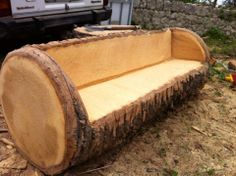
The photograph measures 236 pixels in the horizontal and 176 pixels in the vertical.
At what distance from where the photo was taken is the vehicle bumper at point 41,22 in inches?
144

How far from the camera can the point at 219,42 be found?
727 centimetres

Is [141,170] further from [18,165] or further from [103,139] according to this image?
[18,165]

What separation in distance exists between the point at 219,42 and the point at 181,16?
1.16 meters

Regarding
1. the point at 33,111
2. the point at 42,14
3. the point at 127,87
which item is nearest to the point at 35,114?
the point at 33,111

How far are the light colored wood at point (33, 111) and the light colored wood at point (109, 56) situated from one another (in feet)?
1.24

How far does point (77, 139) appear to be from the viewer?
6.68ft

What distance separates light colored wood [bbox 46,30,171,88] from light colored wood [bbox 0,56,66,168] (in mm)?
378

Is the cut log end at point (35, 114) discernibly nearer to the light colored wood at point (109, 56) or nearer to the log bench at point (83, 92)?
the log bench at point (83, 92)

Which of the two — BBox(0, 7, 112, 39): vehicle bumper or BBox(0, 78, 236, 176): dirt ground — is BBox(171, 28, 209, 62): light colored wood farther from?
BBox(0, 7, 112, 39): vehicle bumper

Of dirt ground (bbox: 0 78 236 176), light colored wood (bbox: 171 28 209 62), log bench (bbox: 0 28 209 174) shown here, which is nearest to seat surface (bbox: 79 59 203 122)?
log bench (bbox: 0 28 209 174)

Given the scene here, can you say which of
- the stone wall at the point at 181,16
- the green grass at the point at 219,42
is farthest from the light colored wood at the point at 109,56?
the stone wall at the point at 181,16

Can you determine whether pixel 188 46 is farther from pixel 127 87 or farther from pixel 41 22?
pixel 41 22

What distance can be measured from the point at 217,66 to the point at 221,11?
2532 mm

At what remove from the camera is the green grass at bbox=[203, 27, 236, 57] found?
21.4ft
